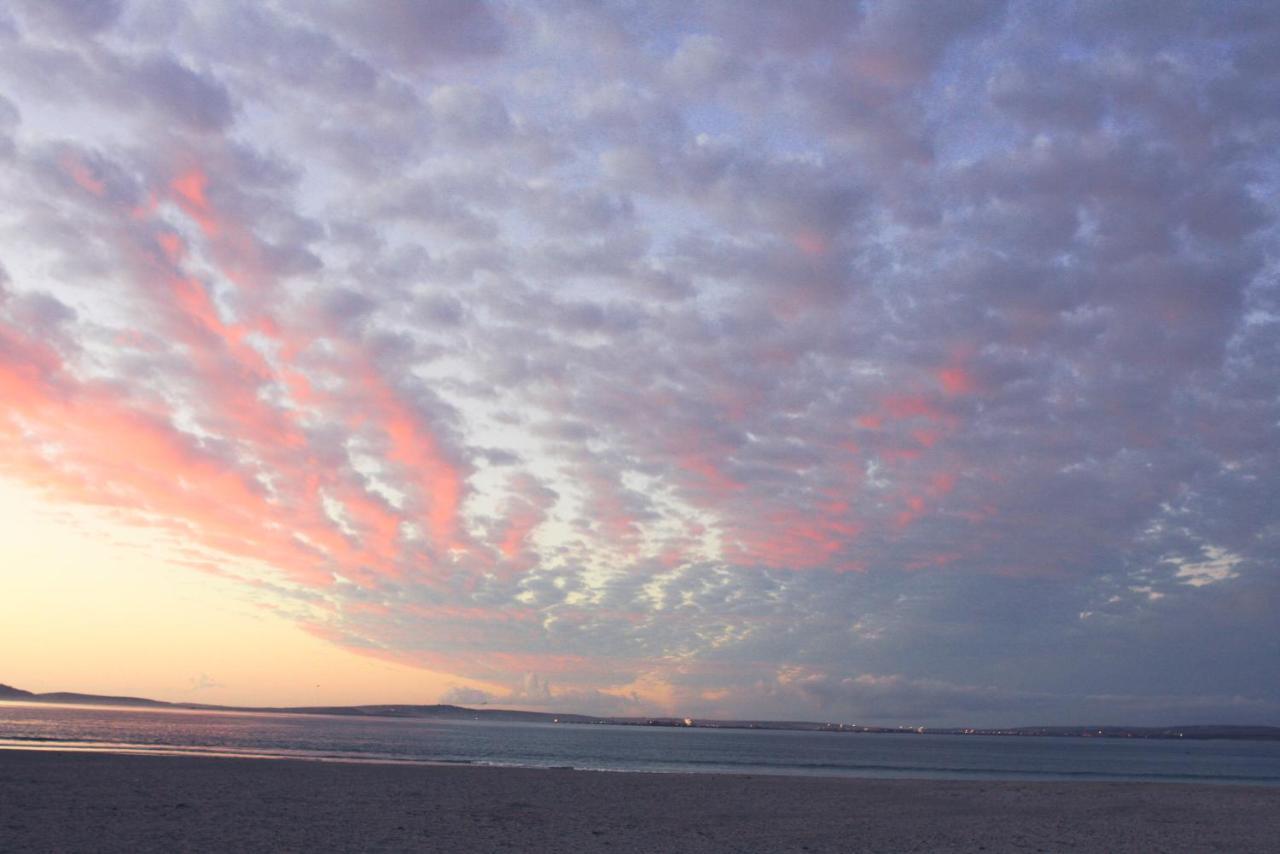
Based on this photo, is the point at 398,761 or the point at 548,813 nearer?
the point at 548,813

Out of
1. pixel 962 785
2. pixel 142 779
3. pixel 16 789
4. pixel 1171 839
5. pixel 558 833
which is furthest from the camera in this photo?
pixel 962 785

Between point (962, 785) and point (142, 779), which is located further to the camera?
point (962, 785)

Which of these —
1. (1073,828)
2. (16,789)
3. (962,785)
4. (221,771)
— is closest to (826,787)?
(962,785)

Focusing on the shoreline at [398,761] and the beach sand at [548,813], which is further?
the shoreline at [398,761]

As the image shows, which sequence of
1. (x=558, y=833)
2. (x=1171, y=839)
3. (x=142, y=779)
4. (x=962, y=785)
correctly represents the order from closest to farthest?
(x=558, y=833), (x=1171, y=839), (x=142, y=779), (x=962, y=785)

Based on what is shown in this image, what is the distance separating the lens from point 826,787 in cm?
4484

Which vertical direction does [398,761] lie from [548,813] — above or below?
below

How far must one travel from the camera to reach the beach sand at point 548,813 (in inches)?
873

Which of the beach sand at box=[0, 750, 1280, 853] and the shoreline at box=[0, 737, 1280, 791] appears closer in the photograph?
the beach sand at box=[0, 750, 1280, 853]

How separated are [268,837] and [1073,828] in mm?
24604

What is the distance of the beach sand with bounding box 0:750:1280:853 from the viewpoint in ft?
72.7

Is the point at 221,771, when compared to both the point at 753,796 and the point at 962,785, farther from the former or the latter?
the point at 962,785

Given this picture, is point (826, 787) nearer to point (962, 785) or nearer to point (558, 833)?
point (962, 785)

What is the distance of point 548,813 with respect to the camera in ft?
95.4
